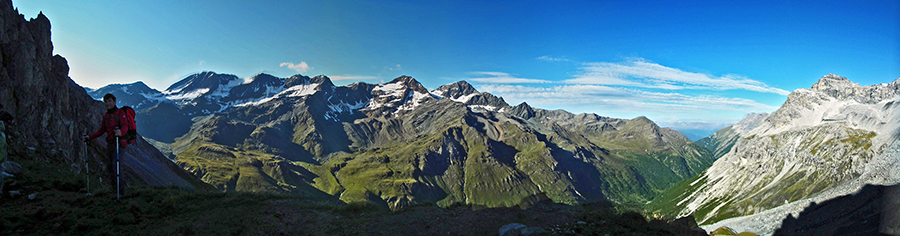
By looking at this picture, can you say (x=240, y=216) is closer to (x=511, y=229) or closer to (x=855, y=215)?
(x=511, y=229)

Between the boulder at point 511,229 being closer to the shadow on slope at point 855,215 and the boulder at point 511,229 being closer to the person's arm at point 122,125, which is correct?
the person's arm at point 122,125

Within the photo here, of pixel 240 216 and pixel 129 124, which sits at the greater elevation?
pixel 129 124

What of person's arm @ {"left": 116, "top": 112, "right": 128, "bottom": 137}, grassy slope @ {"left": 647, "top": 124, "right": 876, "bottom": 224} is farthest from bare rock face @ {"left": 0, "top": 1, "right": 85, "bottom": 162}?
grassy slope @ {"left": 647, "top": 124, "right": 876, "bottom": 224}

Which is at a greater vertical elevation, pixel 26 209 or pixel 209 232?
pixel 26 209

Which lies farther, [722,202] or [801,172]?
[722,202]

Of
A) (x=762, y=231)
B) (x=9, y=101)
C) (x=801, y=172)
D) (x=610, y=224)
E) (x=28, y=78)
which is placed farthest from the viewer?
(x=801, y=172)

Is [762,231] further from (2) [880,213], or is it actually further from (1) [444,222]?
(1) [444,222]

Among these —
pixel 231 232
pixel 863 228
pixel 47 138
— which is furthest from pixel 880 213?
pixel 47 138

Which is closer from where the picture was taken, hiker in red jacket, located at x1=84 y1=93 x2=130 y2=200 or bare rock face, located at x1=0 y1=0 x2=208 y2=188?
hiker in red jacket, located at x1=84 y1=93 x2=130 y2=200

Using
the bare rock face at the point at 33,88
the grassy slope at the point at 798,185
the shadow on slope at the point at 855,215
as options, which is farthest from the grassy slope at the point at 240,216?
the grassy slope at the point at 798,185

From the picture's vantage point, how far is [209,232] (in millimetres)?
11320

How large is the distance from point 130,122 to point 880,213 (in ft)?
498

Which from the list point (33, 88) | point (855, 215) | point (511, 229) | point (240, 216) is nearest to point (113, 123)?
point (240, 216)

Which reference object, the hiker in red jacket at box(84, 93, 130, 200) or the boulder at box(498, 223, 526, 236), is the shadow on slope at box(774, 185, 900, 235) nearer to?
the boulder at box(498, 223, 526, 236)
